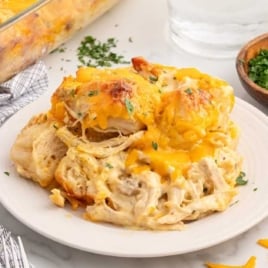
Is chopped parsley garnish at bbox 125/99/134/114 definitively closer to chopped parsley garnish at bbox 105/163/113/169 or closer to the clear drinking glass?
chopped parsley garnish at bbox 105/163/113/169

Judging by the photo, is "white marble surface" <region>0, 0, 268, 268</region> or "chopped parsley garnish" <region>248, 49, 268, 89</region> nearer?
→ "white marble surface" <region>0, 0, 268, 268</region>

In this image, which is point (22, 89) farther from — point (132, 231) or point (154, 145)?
point (132, 231)

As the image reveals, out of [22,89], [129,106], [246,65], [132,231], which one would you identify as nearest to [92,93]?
[129,106]

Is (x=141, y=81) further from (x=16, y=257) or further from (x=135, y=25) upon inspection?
(x=135, y=25)

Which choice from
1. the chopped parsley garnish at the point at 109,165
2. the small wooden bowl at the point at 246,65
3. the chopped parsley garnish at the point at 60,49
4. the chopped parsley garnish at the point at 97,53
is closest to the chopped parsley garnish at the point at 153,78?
the chopped parsley garnish at the point at 109,165

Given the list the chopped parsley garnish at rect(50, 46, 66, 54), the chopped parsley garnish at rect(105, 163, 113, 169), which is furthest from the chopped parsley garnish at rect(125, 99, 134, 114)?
the chopped parsley garnish at rect(50, 46, 66, 54)

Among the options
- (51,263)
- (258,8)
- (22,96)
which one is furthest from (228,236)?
(258,8)
